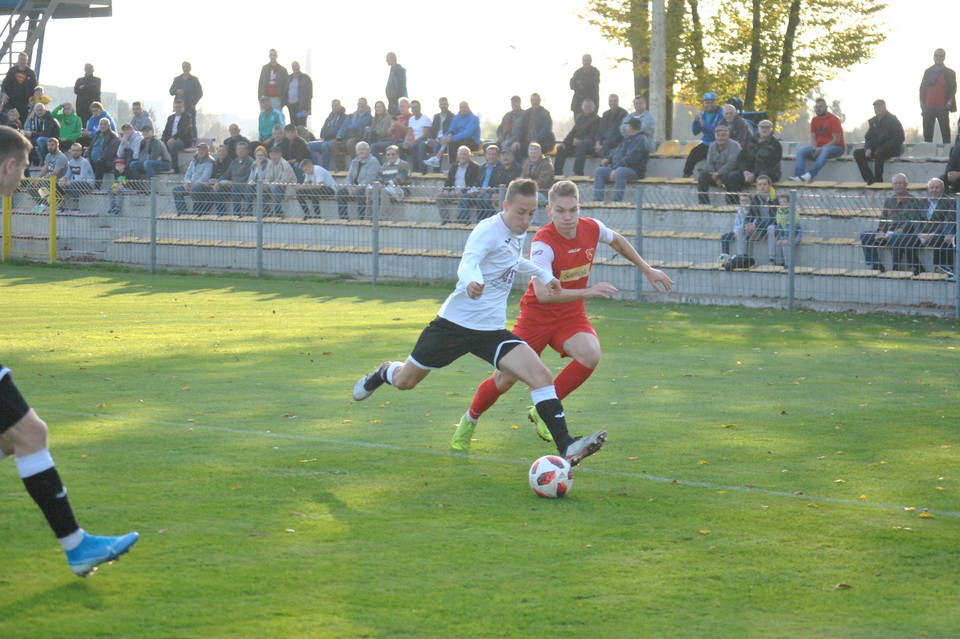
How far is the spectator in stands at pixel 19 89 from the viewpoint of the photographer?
30562mm

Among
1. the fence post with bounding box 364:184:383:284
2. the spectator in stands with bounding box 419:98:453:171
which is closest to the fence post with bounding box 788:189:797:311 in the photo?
the fence post with bounding box 364:184:383:284

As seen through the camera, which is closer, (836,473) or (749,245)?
(836,473)

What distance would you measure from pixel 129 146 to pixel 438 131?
736 cm

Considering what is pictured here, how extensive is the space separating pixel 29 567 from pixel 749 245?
15406 millimetres

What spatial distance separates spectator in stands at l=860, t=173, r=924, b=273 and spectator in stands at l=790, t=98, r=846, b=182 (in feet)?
11.7

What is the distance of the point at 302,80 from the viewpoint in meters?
28.1

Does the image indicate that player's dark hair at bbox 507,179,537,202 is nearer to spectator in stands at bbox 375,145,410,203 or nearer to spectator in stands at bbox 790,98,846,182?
spectator in stands at bbox 790,98,846,182

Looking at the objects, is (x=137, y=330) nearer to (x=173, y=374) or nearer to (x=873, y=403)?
(x=173, y=374)

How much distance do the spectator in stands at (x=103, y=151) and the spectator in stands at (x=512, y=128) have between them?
366 inches

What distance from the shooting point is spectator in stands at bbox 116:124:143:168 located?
1105 inches

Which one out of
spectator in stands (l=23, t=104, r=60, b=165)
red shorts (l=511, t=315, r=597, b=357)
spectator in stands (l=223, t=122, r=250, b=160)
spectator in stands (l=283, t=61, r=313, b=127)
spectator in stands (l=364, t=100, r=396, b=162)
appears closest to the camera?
red shorts (l=511, t=315, r=597, b=357)

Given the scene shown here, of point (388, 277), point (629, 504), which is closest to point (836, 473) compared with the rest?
point (629, 504)

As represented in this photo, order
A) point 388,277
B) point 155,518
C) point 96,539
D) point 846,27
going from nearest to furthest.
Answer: point 96,539
point 155,518
point 388,277
point 846,27

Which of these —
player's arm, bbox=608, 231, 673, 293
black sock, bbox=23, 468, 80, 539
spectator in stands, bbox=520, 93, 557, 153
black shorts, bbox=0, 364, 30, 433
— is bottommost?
black sock, bbox=23, 468, 80, 539
